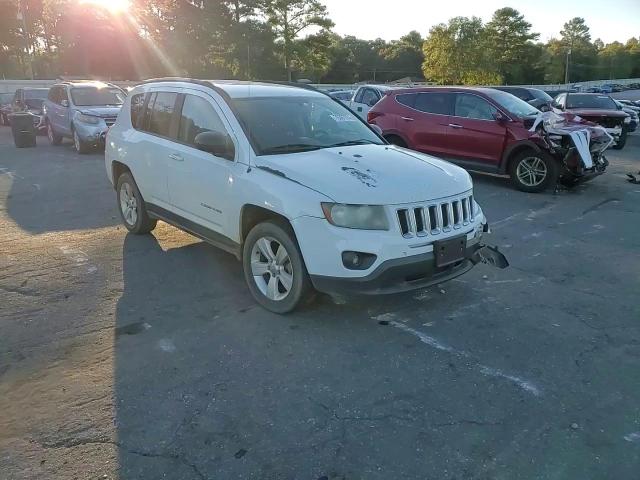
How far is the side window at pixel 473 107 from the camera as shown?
973 centimetres

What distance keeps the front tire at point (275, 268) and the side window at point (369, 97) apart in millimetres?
12044

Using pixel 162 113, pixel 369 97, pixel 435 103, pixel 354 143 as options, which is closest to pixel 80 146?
pixel 369 97

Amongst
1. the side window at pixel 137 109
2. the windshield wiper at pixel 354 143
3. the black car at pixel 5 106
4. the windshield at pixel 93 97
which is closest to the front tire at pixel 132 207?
the side window at pixel 137 109

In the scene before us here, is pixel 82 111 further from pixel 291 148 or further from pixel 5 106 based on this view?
pixel 5 106

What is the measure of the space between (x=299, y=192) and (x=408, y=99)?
25.1 ft

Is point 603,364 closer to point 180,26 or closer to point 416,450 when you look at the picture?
point 416,450

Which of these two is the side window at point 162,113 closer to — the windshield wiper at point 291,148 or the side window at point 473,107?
the windshield wiper at point 291,148

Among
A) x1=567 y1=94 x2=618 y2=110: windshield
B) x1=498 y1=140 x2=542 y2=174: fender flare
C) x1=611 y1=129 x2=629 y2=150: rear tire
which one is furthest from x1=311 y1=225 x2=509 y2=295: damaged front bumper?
x1=567 y1=94 x2=618 y2=110: windshield

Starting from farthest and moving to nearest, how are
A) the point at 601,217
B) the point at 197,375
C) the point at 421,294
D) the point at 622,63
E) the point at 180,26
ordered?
1. the point at 622,63
2. the point at 180,26
3. the point at 601,217
4. the point at 421,294
5. the point at 197,375

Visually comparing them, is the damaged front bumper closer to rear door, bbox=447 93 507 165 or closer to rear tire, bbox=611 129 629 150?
rear door, bbox=447 93 507 165

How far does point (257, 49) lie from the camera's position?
5081 cm

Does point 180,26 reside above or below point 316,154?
above

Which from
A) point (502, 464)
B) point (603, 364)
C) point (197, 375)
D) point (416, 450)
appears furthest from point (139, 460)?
point (603, 364)

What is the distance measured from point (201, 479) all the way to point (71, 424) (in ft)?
3.13
